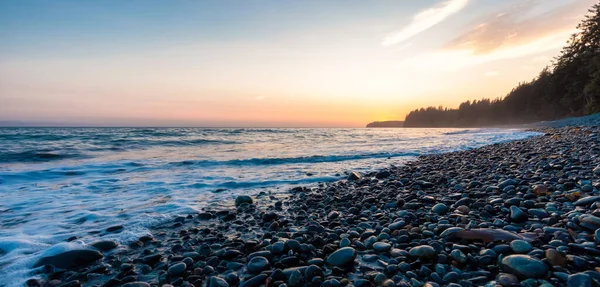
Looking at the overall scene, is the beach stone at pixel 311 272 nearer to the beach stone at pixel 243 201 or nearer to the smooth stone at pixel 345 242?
the smooth stone at pixel 345 242

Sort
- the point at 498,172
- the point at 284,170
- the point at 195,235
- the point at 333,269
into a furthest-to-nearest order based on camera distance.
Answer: the point at 284,170, the point at 498,172, the point at 195,235, the point at 333,269

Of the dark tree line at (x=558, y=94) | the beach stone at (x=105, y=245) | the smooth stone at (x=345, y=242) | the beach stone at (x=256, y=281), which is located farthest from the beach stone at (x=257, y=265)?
the dark tree line at (x=558, y=94)

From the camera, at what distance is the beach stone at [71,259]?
2753 millimetres

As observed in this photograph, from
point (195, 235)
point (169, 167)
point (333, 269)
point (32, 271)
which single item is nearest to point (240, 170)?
point (169, 167)

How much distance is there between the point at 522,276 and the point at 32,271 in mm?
4176

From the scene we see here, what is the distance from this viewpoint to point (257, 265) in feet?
8.07

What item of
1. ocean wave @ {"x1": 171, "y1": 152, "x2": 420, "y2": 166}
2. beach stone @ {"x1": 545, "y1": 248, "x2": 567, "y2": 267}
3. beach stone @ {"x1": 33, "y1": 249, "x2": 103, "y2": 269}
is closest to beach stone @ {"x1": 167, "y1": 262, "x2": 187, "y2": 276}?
beach stone @ {"x1": 33, "y1": 249, "x2": 103, "y2": 269}

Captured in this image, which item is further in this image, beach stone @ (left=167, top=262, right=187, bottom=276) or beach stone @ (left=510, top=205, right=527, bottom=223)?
beach stone @ (left=510, top=205, right=527, bottom=223)

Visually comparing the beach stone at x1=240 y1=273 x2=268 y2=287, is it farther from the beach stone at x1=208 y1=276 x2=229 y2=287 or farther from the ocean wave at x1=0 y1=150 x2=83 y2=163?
the ocean wave at x1=0 y1=150 x2=83 y2=163

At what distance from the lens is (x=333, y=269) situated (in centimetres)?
232

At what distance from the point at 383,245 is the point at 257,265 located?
46.4 inches

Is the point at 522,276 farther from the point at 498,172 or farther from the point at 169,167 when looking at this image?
the point at 169,167

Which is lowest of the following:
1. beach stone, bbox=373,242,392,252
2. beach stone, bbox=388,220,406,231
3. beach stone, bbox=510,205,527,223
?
beach stone, bbox=373,242,392,252

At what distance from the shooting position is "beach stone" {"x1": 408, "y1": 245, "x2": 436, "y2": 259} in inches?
89.8
